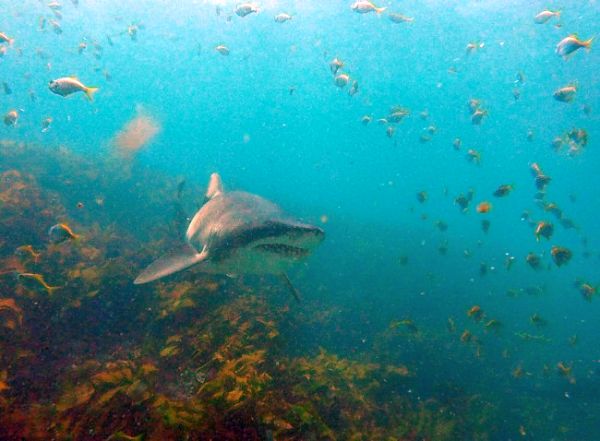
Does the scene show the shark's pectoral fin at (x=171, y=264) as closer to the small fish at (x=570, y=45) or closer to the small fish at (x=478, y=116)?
the small fish at (x=570, y=45)

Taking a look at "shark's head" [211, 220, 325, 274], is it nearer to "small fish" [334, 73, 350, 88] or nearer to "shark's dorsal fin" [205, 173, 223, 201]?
"shark's dorsal fin" [205, 173, 223, 201]

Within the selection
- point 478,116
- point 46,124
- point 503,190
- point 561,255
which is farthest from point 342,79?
point 46,124

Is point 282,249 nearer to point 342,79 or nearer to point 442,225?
point 342,79

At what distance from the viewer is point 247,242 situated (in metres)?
5.17

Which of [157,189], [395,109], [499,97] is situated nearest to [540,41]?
[499,97]

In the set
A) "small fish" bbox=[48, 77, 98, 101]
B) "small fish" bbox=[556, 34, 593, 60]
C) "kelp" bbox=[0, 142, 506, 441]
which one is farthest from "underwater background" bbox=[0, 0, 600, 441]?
"small fish" bbox=[48, 77, 98, 101]

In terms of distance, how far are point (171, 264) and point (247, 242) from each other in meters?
1.74

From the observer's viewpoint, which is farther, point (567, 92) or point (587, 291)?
point (567, 92)

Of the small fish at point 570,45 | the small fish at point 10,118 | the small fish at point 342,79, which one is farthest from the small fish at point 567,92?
the small fish at point 10,118

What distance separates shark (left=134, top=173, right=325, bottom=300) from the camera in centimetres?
505

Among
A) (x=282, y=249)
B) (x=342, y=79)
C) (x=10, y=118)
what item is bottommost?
(x=282, y=249)

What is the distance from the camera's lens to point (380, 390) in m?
8.89

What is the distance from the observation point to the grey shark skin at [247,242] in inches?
199

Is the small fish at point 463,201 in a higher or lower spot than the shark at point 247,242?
lower
